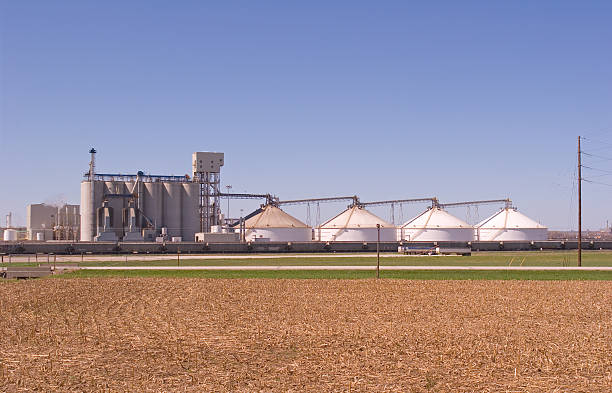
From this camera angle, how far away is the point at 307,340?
21328 mm

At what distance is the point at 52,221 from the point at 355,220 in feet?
214

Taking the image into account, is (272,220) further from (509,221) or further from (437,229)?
(509,221)

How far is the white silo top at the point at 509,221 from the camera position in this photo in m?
145

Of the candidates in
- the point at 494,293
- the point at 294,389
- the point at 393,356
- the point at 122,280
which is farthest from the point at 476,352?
the point at 122,280

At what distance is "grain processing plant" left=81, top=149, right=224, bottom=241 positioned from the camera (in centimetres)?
12006

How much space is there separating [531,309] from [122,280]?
Result: 27043mm

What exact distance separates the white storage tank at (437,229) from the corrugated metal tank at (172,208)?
154 feet

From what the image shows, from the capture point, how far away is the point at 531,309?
28.8 metres

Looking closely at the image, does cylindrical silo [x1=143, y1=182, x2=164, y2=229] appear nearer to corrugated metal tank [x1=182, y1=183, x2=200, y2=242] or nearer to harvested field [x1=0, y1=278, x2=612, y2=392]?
corrugated metal tank [x1=182, y1=183, x2=200, y2=242]

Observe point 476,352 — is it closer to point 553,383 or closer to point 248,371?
point 553,383

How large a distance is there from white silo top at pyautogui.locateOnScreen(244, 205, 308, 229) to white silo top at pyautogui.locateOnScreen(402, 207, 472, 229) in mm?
25293

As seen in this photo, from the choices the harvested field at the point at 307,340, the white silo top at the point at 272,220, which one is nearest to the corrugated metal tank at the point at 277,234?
the white silo top at the point at 272,220

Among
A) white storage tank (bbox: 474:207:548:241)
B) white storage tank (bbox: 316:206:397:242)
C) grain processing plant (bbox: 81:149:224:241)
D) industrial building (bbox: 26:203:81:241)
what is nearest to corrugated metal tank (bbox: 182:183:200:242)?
grain processing plant (bbox: 81:149:224:241)

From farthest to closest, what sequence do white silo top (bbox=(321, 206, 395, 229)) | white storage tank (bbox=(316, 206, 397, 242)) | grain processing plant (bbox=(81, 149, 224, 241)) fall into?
white silo top (bbox=(321, 206, 395, 229))
white storage tank (bbox=(316, 206, 397, 242))
grain processing plant (bbox=(81, 149, 224, 241))
